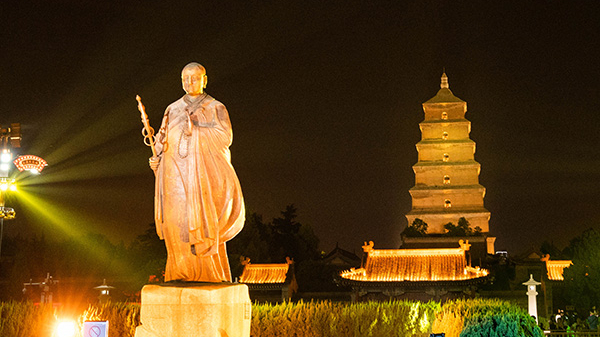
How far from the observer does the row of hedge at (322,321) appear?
1025cm

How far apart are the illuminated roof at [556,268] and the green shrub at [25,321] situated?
24.8 metres

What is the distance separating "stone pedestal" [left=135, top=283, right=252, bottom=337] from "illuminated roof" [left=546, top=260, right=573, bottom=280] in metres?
26.0

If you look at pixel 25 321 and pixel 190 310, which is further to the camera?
pixel 25 321

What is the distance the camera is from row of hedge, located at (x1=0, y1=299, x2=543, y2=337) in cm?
1025

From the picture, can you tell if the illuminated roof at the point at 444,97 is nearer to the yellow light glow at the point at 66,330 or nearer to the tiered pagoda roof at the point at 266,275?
the tiered pagoda roof at the point at 266,275

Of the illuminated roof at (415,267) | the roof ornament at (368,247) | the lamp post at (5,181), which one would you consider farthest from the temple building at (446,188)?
the lamp post at (5,181)

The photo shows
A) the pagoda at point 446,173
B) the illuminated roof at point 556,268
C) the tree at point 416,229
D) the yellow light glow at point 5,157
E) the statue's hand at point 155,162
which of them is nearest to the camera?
the statue's hand at point 155,162

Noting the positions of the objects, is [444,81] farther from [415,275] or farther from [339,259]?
[415,275]

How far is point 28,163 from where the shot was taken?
1548cm

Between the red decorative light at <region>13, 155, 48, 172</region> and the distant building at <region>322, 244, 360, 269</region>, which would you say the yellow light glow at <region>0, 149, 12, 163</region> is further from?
the distant building at <region>322, 244, 360, 269</region>

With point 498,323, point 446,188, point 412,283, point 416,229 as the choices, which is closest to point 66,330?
point 498,323

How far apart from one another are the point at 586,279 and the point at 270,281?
A: 1317 centimetres

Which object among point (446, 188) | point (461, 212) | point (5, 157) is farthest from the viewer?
point (446, 188)

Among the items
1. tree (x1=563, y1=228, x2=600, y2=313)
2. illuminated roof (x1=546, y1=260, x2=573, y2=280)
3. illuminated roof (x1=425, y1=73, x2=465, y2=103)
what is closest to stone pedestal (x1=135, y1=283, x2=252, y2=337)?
tree (x1=563, y1=228, x2=600, y2=313)
